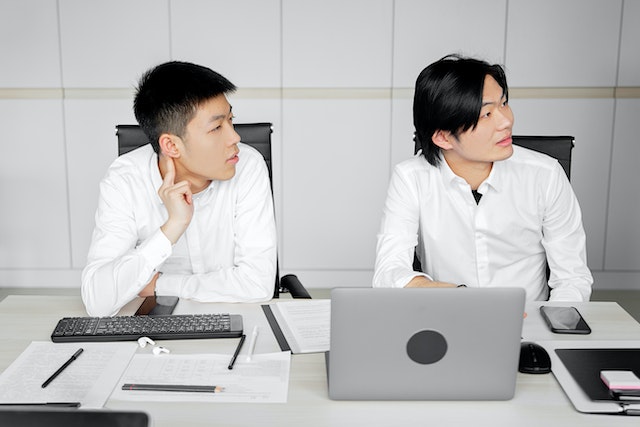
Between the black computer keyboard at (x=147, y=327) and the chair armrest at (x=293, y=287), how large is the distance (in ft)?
1.58

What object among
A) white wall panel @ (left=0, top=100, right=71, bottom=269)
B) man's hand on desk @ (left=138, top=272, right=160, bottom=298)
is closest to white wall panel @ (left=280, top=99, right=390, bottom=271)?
white wall panel @ (left=0, top=100, right=71, bottom=269)

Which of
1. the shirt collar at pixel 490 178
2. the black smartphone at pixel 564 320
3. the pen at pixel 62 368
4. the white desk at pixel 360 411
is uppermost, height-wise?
the shirt collar at pixel 490 178

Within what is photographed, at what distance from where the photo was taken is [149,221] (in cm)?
206

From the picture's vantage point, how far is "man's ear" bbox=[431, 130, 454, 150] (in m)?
2.09

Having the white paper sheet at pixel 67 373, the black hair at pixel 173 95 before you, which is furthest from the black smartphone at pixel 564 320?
the black hair at pixel 173 95

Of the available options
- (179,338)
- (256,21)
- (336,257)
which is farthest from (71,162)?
(179,338)

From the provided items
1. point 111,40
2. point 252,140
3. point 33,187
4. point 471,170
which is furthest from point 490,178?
point 33,187

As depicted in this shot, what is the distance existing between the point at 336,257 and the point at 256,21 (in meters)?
1.39

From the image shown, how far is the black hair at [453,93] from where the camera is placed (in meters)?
2.01

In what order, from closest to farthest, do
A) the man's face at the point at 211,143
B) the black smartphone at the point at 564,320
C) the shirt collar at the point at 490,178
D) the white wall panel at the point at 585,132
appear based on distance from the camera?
1. the black smartphone at the point at 564,320
2. the man's face at the point at 211,143
3. the shirt collar at the point at 490,178
4. the white wall panel at the point at 585,132

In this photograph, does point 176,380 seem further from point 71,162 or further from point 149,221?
point 71,162

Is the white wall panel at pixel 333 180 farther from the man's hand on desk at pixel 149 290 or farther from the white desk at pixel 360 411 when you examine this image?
the white desk at pixel 360 411

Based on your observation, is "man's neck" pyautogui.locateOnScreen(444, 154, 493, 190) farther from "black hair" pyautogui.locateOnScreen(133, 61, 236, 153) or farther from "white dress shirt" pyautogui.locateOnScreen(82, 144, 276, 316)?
"black hair" pyautogui.locateOnScreen(133, 61, 236, 153)

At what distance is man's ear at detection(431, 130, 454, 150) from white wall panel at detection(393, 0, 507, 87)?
1716 millimetres
